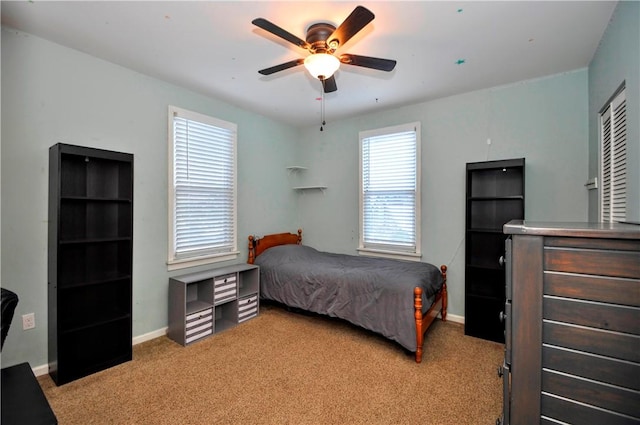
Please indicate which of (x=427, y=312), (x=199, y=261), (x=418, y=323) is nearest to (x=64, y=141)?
(x=199, y=261)

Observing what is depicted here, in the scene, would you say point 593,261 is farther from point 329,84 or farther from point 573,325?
point 329,84

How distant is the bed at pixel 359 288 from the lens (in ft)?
8.50

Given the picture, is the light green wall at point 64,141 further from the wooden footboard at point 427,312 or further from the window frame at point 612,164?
the window frame at point 612,164

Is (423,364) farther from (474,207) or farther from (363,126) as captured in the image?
(363,126)

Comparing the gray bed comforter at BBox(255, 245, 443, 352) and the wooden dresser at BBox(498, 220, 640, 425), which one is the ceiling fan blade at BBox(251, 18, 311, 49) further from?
the gray bed comforter at BBox(255, 245, 443, 352)

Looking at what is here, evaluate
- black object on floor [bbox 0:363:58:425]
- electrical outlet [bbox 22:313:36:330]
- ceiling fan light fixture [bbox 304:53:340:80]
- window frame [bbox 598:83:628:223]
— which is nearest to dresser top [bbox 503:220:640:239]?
window frame [bbox 598:83:628:223]

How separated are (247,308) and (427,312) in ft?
6.68

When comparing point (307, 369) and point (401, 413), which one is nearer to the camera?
point (401, 413)

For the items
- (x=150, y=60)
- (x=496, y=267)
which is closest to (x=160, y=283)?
(x=150, y=60)

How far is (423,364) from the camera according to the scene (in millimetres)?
2482

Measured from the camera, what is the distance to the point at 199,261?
338cm

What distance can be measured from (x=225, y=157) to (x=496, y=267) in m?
3.36

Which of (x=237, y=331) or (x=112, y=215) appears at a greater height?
(x=112, y=215)

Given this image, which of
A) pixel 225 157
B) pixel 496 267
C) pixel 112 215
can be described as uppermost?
pixel 225 157
